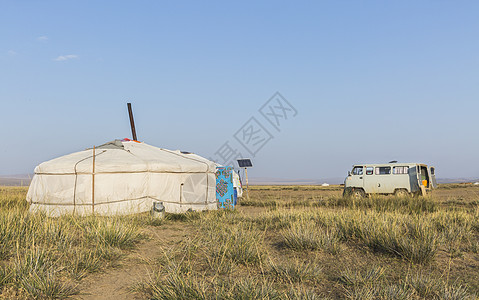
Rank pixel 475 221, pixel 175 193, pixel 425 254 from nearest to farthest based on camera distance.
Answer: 1. pixel 425 254
2. pixel 475 221
3. pixel 175 193

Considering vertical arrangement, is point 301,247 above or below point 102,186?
below

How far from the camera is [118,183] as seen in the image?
45.2ft

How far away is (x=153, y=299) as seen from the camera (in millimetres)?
4625

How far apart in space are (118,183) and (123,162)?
0.81 metres

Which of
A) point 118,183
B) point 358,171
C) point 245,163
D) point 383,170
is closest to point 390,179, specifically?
point 383,170

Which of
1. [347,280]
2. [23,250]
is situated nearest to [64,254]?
[23,250]

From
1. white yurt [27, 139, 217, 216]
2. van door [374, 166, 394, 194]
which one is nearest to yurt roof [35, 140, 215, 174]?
white yurt [27, 139, 217, 216]

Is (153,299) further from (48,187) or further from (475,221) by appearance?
(48,187)

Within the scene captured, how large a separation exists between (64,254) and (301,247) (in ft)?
13.2

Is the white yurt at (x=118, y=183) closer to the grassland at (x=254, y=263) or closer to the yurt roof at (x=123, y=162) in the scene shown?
the yurt roof at (x=123, y=162)

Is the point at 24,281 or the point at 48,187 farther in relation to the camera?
the point at 48,187

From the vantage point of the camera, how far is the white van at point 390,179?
1820cm

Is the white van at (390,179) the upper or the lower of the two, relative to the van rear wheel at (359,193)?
upper

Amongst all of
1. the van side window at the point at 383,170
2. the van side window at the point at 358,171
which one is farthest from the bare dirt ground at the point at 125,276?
the van side window at the point at 383,170
